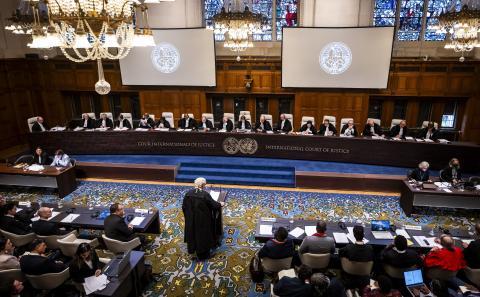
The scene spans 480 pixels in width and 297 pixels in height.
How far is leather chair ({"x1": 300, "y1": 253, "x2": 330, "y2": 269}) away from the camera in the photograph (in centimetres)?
483

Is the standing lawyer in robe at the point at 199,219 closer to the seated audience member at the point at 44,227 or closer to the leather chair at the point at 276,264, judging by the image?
the leather chair at the point at 276,264

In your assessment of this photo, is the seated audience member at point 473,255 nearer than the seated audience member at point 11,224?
Yes

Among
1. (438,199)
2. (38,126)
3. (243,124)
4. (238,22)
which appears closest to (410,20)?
(243,124)

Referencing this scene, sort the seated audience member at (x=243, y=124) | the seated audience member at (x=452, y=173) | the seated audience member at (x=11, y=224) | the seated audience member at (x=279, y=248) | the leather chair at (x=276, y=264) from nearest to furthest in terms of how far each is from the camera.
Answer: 1. the seated audience member at (x=279, y=248)
2. the leather chair at (x=276, y=264)
3. the seated audience member at (x=11, y=224)
4. the seated audience member at (x=452, y=173)
5. the seated audience member at (x=243, y=124)

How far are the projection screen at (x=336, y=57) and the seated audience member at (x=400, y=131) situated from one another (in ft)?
7.53

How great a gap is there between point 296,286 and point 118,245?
2.98 metres

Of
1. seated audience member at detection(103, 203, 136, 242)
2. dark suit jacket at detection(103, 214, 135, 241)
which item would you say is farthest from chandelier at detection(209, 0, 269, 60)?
dark suit jacket at detection(103, 214, 135, 241)

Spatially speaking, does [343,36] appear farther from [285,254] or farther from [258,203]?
[285,254]

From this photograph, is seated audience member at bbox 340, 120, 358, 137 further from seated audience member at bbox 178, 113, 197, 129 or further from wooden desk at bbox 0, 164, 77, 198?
wooden desk at bbox 0, 164, 77, 198

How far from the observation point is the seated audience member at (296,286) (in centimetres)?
397

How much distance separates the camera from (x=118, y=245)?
5.43 meters

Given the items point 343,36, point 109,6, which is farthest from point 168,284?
point 343,36

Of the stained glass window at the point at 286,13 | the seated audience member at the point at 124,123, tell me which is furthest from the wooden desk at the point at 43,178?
the stained glass window at the point at 286,13

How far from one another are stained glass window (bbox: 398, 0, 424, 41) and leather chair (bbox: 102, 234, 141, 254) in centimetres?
1143
